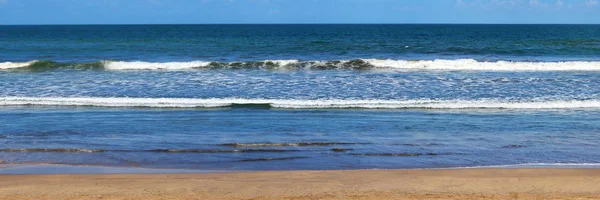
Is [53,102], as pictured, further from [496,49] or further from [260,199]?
[496,49]

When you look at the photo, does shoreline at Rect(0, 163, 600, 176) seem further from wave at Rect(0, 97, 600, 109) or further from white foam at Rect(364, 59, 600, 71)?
white foam at Rect(364, 59, 600, 71)

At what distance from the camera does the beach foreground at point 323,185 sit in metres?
7.89

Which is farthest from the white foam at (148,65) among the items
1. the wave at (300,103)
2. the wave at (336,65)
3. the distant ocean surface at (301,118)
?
the wave at (300,103)

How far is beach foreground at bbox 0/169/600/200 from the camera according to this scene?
7895mm

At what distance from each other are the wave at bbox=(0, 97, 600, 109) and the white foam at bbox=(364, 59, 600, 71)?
11006 mm

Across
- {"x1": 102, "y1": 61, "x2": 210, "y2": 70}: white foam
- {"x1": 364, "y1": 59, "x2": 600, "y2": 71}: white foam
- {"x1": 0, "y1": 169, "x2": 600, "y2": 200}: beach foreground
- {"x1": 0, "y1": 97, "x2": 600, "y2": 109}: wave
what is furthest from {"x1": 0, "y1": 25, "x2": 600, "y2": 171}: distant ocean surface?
{"x1": 102, "y1": 61, "x2": 210, "y2": 70}: white foam

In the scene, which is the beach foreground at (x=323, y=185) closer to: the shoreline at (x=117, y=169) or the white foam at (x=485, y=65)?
the shoreline at (x=117, y=169)

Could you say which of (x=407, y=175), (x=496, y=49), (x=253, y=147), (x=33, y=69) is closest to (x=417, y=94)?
(x=253, y=147)

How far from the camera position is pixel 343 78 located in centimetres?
2319

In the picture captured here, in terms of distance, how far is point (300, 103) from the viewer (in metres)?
16.5

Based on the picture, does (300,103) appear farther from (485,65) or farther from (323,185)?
(485,65)

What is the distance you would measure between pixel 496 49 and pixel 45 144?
114 ft

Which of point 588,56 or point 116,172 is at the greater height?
point 588,56

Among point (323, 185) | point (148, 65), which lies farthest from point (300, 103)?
point (148, 65)
